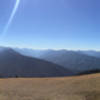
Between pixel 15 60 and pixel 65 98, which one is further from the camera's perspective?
pixel 15 60

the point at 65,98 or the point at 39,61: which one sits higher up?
the point at 39,61

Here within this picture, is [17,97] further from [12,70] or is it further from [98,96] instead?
[12,70]

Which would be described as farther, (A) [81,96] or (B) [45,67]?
(B) [45,67]

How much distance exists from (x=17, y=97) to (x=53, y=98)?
6.30 ft

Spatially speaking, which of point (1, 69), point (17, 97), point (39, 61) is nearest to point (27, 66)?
point (39, 61)

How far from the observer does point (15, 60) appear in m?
169

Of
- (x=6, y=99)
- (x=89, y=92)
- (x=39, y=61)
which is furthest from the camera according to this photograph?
(x=39, y=61)

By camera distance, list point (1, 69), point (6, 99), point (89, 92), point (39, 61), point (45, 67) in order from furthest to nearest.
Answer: point (39, 61) → point (45, 67) → point (1, 69) → point (89, 92) → point (6, 99)

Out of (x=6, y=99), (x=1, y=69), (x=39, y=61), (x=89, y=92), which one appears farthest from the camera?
(x=39, y=61)

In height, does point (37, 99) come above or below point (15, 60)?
below

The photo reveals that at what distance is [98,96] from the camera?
26.0 ft

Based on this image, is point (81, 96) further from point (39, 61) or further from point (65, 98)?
point (39, 61)

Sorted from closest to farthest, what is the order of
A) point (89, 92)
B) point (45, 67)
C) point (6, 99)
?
point (6, 99)
point (89, 92)
point (45, 67)

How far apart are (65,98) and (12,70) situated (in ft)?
465
